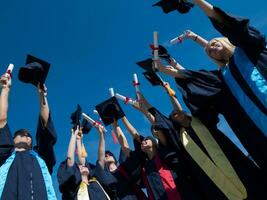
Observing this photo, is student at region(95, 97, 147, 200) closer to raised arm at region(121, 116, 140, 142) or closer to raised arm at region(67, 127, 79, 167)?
raised arm at region(121, 116, 140, 142)

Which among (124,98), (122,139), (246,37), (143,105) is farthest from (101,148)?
(246,37)

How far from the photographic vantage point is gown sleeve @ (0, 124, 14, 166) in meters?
3.84

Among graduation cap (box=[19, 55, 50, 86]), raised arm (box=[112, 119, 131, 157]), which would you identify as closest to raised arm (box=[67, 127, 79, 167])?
raised arm (box=[112, 119, 131, 157])

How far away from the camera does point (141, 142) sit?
198 inches

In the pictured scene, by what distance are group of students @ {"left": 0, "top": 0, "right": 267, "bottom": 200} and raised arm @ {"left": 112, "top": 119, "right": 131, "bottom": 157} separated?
0.09 metres

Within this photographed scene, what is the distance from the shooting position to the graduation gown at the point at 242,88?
3072mm

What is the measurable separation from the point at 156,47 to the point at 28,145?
A: 1886 millimetres

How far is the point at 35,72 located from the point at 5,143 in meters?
0.94

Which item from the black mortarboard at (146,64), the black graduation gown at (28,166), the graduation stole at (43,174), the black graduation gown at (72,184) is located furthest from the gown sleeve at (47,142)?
the black mortarboard at (146,64)

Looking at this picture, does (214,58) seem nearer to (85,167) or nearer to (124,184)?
(124,184)

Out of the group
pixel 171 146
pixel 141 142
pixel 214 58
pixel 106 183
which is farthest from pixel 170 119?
pixel 106 183

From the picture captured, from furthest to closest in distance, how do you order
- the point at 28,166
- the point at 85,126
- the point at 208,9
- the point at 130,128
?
the point at 85,126, the point at 130,128, the point at 28,166, the point at 208,9

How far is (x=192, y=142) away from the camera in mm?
3986

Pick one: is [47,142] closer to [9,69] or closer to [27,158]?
[27,158]
